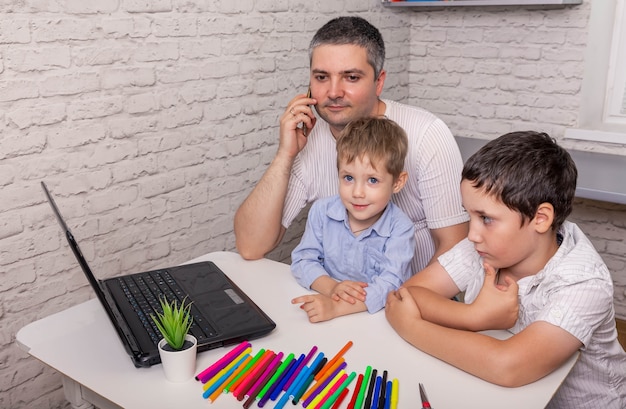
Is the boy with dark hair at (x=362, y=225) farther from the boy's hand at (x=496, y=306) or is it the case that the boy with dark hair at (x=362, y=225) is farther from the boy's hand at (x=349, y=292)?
the boy's hand at (x=496, y=306)

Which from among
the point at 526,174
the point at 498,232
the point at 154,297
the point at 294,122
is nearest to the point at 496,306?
the point at 498,232

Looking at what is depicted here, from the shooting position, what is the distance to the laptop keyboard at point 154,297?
119cm

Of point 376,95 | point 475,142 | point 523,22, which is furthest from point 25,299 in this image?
point 523,22

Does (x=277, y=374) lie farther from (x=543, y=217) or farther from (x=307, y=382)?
(x=543, y=217)

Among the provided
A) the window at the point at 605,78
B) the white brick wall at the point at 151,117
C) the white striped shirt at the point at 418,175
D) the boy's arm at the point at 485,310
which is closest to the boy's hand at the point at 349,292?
the boy's arm at the point at 485,310

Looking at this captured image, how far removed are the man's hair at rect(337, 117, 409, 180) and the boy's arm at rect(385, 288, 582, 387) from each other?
1.48 ft

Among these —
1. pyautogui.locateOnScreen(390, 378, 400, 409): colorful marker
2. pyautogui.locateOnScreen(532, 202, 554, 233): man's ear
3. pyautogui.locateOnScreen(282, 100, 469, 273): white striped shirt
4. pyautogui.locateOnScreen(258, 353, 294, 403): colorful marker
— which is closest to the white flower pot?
pyautogui.locateOnScreen(258, 353, 294, 403): colorful marker

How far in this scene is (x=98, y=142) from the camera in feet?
6.44

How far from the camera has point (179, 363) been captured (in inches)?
41.4

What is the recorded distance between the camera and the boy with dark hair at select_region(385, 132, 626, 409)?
1101 mm

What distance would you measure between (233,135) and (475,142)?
58.0 inches

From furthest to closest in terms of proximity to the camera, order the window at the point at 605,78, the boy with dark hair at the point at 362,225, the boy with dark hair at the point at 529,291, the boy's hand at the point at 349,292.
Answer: the window at the point at 605,78
the boy with dark hair at the point at 362,225
the boy's hand at the point at 349,292
the boy with dark hair at the point at 529,291

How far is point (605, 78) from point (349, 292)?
2.29 metres

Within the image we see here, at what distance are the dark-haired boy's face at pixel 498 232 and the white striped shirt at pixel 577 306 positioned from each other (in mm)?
56
